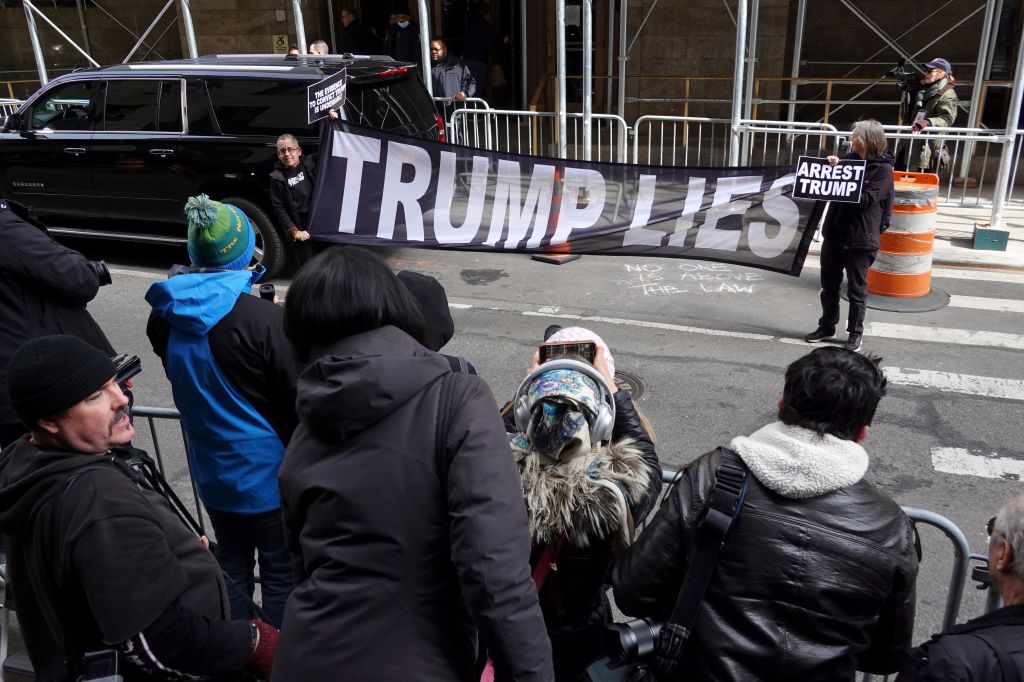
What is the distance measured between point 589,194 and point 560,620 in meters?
4.74

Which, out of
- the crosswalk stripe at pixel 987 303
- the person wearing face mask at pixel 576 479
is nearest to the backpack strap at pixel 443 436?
the person wearing face mask at pixel 576 479

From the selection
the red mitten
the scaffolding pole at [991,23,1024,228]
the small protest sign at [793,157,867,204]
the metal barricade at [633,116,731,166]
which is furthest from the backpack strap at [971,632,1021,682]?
the metal barricade at [633,116,731,166]

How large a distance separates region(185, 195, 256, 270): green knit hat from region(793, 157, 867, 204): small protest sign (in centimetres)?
461

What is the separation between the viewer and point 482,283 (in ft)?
28.8

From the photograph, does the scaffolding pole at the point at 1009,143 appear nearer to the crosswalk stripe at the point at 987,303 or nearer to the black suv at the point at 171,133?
the crosswalk stripe at the point at 987,303

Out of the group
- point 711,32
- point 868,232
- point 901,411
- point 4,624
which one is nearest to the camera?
point 4,624

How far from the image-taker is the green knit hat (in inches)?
120

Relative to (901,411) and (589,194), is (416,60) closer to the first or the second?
(589,194)

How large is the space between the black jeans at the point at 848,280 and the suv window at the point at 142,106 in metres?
6.26

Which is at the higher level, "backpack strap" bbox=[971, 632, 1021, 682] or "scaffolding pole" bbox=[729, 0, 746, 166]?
"scaffolding pole" bbox=[729, 0, 746, 166]

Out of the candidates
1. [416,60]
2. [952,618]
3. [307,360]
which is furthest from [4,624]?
[416,60]

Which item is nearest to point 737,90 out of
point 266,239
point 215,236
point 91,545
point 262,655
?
point 266,239

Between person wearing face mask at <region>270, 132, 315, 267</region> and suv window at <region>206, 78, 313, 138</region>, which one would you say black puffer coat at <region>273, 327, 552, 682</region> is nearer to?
person wearing face mask at <region>270, 132, 315, 267</region>

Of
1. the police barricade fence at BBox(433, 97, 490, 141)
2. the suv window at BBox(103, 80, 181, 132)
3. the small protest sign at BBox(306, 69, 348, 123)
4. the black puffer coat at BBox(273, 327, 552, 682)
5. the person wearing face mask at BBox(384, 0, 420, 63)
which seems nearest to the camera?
the black puffer coat at BBox(273, 327, 552, 682)
